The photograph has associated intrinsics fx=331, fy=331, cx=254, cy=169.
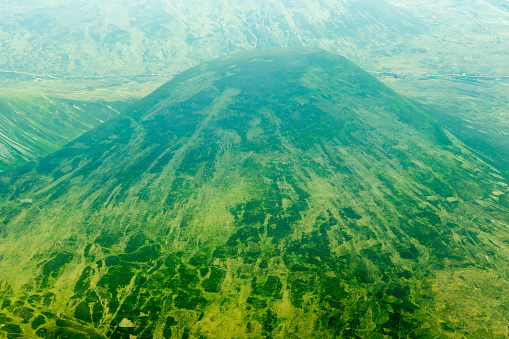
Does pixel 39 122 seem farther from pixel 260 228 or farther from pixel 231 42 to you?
pixel 231 42

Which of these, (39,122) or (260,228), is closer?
(260,228)

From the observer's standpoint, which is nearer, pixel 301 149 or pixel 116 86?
pixel 301 149

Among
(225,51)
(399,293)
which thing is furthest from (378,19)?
(399,293)

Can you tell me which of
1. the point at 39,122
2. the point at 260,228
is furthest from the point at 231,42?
the point at 260,228

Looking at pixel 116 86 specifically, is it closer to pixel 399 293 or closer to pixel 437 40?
pixel 399 293

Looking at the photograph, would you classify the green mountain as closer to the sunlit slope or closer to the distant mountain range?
the sunlit slope

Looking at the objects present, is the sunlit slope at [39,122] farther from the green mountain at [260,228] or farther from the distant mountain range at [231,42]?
the green mountain at [260,228]

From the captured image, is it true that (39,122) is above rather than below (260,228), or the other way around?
above
